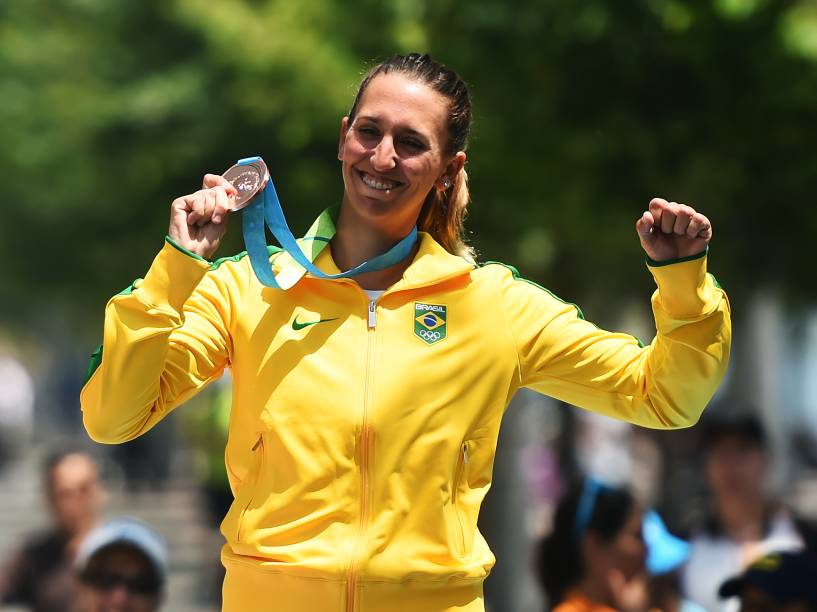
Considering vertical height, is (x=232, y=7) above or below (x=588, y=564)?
above

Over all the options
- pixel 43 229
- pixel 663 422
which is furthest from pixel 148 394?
pixel 43 229

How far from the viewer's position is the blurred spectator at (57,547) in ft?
23.4

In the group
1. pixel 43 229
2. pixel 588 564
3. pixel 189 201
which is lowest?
pixel 588 564

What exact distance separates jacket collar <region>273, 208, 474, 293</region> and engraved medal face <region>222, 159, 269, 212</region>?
0.15 meters

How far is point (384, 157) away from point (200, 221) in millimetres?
384

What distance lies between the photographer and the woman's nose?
3.02 metres

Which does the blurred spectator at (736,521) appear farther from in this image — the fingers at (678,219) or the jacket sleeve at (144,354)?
the jacket sleeve at (144,354)

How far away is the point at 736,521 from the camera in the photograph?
22.1 feet

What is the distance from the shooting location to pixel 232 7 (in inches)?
388

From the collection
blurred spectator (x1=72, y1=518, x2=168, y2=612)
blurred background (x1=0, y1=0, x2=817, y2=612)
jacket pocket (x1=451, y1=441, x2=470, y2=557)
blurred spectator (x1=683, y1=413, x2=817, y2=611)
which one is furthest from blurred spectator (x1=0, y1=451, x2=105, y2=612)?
jacket pocket (x1=451, y1=441, x2=470, y2=557)

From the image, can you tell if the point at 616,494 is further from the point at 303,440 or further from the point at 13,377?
the point at 13,377

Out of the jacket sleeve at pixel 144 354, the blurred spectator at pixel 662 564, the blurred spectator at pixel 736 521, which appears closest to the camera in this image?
the jacket sleeve at pixel 144 354

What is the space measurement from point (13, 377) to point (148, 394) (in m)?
22.8

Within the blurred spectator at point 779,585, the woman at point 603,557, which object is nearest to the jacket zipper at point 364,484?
the woman at point 603,557
